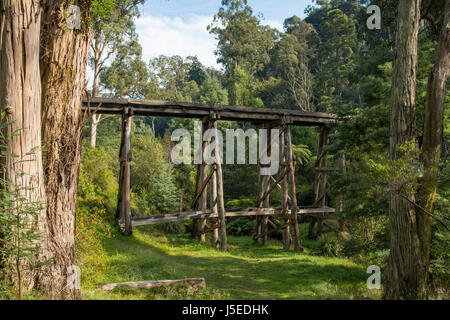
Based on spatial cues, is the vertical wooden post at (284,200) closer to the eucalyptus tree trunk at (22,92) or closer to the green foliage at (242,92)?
the eucalyptus tree trunk at (22,92)

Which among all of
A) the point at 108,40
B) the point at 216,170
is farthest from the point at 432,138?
the point at 108,40

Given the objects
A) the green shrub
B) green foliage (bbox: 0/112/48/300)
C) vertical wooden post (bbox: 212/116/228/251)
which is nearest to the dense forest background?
the green shrub

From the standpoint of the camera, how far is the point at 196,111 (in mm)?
10977

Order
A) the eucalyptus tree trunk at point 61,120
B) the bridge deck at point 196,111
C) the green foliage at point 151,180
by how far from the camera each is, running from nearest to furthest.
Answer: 1. the eucalyptus tree trunk at point 61,120
2. the bridge deck at point 196,111
3. the green foliage at point 151,180

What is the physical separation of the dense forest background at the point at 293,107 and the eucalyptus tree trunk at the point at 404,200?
0.43 metres

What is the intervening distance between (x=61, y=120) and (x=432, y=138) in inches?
228

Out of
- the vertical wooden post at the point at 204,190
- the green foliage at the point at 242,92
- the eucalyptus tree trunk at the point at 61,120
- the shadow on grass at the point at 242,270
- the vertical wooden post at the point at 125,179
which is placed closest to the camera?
the eucalyptus tree trunk at the point at 61,120

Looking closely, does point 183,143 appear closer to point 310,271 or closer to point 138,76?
point 138,76

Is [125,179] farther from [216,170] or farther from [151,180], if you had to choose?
[151,180]

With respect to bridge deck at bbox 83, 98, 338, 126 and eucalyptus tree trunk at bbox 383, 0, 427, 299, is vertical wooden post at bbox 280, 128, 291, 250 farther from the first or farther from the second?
eucalyptus tree trunk at bbox 383, 0, 427, 299

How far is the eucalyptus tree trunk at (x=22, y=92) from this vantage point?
424cm

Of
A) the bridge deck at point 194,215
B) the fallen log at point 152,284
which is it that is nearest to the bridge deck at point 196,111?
the bridge deck at point 194,215

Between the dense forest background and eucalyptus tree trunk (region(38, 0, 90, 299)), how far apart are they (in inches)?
63.2
